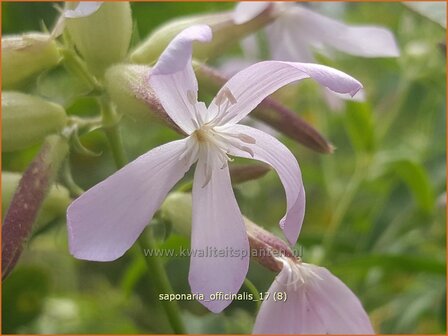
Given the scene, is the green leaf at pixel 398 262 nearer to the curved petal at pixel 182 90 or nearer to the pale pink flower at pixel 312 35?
the pale pink flower at pixel 312 35

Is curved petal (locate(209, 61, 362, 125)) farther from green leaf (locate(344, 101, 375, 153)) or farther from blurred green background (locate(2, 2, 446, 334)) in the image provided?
green leaf (locate(344, 101, 375, 153))

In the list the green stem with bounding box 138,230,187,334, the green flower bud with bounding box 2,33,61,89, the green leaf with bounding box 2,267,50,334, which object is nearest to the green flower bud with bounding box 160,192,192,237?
the green stem with bounding box 138,230,187,334

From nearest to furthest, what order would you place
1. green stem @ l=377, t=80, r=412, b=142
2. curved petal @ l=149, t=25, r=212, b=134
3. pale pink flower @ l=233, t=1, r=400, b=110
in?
1. curved petal @ l=149, t=25, r=212, b=134
2. pale pink flower @ l=233, t=1, r=400, b=110
3. green stem @ l=377, t=80, r=412, b=142

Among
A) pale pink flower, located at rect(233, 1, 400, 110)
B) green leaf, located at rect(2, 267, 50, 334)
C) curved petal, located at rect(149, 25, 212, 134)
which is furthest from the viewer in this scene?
green leaf, located at rect(2, 267, 50, 334)

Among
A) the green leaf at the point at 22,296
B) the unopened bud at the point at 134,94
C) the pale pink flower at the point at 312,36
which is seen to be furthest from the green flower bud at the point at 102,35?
the green leaf at the point at 22,296

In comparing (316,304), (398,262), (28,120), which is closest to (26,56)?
(28,120)

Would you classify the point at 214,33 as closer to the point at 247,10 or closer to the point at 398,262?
the point at 247,10
